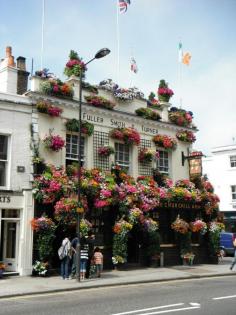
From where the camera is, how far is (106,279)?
16.0 m

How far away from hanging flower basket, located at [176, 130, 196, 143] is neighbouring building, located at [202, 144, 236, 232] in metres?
18.0

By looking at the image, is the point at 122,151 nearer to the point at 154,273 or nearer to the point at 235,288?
the point at 154,273

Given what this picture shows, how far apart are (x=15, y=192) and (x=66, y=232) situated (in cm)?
281

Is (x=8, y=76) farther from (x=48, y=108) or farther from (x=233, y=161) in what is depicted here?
(x=233, y=161)

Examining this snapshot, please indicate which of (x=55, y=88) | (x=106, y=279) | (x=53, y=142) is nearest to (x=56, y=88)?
(x=55, y=88)

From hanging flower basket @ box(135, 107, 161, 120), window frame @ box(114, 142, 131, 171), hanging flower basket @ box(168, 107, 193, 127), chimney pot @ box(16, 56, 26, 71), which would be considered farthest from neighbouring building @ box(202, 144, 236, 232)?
chimney pot @ box(16, 56, 26, 71)

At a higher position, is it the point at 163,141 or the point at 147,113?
the point at 147,113

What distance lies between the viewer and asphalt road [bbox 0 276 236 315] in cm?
977

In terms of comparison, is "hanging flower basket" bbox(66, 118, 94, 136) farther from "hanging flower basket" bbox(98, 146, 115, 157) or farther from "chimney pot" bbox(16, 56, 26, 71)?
"chimney pot" bbox(16, 56, 26, 71)

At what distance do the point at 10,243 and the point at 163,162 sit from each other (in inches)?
378

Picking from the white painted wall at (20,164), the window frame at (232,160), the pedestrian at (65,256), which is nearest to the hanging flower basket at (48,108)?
the white painted wall at (20,164)

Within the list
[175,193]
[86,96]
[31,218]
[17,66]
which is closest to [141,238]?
[175,193]

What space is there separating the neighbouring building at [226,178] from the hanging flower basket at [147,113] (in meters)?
20.7

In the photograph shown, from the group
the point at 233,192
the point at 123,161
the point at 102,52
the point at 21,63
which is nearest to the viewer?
the point at 102,52
